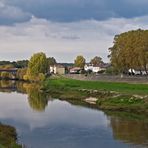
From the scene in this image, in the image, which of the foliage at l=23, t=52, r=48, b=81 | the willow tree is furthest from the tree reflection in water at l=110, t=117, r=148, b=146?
the foliage at l=23, t=52, r=48, b=81

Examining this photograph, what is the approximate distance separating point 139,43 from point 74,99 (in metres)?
21.9

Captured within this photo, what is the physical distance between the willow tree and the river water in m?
31.3

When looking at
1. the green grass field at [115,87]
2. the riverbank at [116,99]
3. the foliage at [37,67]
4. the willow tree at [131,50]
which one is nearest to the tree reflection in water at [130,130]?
the riverbank at [116,99]

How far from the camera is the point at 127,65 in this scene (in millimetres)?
96000

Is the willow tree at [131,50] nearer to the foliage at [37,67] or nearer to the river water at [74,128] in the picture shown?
the river water at [74,128]

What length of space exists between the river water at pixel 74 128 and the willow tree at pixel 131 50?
31330 millimetres

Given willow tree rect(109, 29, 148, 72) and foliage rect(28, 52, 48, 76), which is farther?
foliage rect(28, 52, 48, 76)

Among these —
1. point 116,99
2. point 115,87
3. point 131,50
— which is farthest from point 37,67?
point 116,99

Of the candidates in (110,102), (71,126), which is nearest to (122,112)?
(110,102)

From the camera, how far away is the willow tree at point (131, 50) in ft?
289

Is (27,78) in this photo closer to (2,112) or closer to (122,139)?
(2,112)

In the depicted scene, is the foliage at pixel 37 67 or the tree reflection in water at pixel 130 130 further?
the foliage at pixel 37 67

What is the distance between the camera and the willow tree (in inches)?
3473

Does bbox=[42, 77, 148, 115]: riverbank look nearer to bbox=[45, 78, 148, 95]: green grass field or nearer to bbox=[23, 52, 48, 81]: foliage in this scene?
bbox=[45, 78, 148, 95]: green grass field
